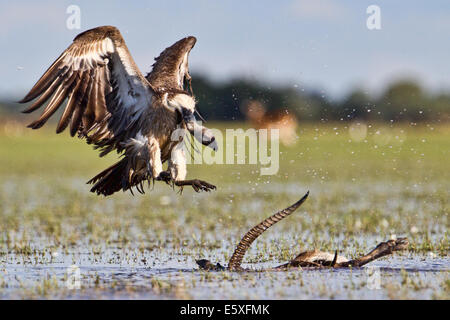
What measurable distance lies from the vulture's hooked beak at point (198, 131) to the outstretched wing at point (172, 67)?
0.55 meters

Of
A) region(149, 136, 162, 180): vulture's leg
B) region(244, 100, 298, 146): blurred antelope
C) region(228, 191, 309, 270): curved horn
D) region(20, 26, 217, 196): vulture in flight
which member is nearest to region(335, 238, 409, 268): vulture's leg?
region(228, 191, 309, 270): curved horn

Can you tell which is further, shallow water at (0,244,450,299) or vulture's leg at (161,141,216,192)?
vulture's leg at (161,141,216,192)

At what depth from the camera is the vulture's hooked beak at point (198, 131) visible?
916 centimetres

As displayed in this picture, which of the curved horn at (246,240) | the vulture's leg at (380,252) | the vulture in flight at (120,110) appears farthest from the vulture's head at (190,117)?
the vulture's leg at (380,252)

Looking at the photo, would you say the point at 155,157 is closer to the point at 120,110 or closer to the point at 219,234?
the point at 120,110

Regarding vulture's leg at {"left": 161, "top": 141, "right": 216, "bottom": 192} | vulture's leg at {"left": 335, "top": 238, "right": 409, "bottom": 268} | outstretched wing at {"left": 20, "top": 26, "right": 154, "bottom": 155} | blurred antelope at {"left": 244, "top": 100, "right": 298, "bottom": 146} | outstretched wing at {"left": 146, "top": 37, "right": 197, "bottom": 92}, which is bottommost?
vulture's leg at {"left": 335, "top": 238, "right": 409, "bottom": 268}

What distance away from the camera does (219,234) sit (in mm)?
11508

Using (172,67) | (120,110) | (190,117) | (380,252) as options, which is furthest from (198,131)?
(380,252)

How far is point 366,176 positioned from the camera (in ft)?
76.9

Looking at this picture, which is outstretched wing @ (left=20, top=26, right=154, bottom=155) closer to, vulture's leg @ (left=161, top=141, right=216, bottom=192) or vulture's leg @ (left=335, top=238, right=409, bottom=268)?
vulture's leg @ (left=161, top=141, right=216, bottom=192)

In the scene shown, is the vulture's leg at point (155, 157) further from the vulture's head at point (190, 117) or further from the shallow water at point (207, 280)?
the shallow water at point (207, 280)

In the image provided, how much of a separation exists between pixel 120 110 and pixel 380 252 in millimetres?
3391

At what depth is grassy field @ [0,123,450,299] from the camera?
24.7 feet
